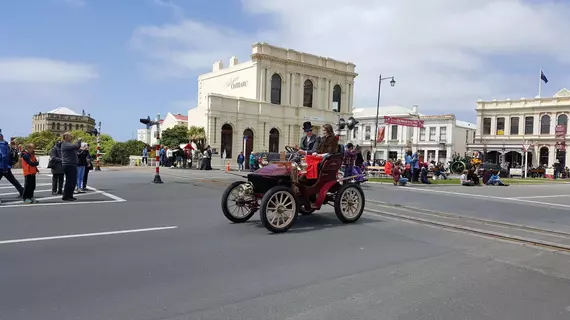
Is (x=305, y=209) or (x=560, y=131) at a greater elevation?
(x=560, y=131)

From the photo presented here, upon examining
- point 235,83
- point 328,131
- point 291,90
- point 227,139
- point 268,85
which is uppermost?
point 235,83

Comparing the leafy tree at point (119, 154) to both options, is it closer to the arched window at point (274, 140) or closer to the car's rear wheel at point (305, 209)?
the arched window at point (274, 140)

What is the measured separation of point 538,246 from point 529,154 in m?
57.7

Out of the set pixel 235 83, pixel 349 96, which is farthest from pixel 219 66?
pixel 349 96

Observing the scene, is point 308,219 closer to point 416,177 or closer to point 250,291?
point 250,291

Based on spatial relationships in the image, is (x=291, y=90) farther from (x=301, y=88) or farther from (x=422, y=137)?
(x=422, y=137)

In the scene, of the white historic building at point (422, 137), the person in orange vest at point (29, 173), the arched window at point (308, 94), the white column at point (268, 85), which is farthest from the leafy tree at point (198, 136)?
the person in orange vest at point (29, 173)

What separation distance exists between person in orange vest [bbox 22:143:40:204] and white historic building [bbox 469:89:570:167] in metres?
53.7

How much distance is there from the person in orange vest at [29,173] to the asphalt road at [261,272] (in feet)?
6.83

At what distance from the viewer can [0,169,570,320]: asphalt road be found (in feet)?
12.5

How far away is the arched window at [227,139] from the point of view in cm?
4219

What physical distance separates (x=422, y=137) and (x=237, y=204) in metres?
61.1

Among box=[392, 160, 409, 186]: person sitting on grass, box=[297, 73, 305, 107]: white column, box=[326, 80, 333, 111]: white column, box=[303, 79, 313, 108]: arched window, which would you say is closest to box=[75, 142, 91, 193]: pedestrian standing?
box=[392, 160, 409, 186]: person sitting on grass

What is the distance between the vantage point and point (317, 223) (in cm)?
814
